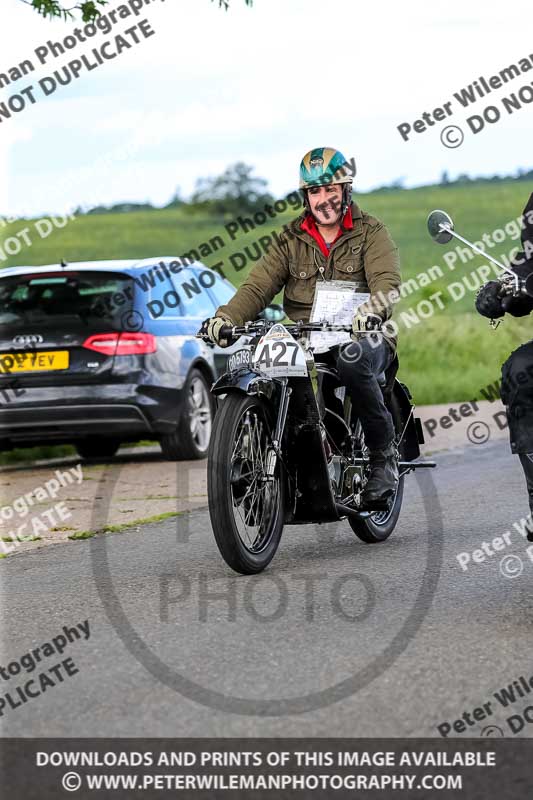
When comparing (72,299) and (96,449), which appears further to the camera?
(96,449)

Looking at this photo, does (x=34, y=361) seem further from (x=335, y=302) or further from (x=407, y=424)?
(x=335, y=302)

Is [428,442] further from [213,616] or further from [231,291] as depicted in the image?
[213,616]

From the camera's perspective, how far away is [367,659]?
5.18 metres

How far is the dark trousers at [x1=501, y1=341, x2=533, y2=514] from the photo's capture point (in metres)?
5.83

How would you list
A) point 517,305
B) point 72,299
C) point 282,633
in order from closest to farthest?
point 282,633 < point 517,305 < point 72,299

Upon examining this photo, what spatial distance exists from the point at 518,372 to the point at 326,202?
2074 mm

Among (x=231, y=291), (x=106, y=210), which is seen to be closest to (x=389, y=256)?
(x=231, y=291)

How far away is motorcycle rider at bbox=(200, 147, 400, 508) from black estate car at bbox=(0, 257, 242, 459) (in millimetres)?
4530

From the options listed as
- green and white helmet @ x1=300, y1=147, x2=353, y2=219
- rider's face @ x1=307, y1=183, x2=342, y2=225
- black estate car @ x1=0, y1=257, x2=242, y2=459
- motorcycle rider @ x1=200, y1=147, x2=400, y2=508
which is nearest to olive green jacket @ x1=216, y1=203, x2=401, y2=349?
motorcycle rider @ x1=200, y1=147, x2=400, y2=508

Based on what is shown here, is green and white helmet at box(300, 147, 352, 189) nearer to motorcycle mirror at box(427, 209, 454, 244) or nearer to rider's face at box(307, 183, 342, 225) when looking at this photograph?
rider's face at box(307, 183, 342, 225)

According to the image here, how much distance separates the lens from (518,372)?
5.84 m

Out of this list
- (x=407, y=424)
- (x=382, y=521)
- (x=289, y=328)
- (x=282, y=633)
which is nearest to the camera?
(x=282, y=633)

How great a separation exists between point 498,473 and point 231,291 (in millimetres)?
4222

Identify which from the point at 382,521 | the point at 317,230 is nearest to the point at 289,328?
the point at 317,230
